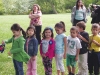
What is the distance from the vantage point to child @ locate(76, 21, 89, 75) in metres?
6.35

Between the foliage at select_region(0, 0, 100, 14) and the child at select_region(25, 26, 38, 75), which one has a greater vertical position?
the child at select_region(25, 26, 38, 75)

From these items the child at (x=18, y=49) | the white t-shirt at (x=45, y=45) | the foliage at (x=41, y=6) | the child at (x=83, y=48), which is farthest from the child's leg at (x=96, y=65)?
the foliage at (x=41, y=6)

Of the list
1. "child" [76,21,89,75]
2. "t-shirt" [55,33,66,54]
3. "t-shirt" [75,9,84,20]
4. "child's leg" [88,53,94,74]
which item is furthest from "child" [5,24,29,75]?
"t-shirt" [75,9,84,20]

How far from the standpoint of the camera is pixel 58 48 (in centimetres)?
627

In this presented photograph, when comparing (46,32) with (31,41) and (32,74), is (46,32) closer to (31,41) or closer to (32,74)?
(31,41)

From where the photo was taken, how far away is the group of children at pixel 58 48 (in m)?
5.93

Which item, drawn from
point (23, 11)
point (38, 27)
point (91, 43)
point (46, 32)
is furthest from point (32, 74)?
point (23, 11)

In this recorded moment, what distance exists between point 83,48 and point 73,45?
1.08 ft

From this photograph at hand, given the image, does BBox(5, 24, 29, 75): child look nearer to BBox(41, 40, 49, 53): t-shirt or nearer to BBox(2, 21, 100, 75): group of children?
BBox(2, 21, 100, 75): group of children

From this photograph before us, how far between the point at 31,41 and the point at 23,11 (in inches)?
2558

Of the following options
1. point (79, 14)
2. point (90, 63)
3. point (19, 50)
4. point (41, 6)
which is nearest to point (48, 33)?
point (19, 50)

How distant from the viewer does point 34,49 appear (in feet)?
20.1

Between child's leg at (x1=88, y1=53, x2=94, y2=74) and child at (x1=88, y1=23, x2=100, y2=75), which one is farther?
child's leg at (x1=88, y1=53, x2=94, y2=74)

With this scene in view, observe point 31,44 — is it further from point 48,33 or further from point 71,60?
point 71,60
